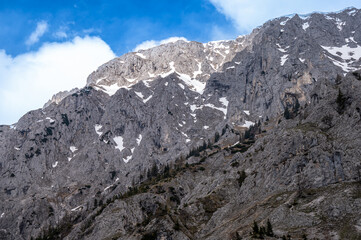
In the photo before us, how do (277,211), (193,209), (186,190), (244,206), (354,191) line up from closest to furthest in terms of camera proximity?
(354,191) < (277,211) < (244,206) < (193,209) < (186,190)

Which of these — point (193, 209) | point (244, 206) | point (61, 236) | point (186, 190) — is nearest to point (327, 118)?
point (244, 206)

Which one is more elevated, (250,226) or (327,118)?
(327,118)

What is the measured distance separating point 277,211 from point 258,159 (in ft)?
155

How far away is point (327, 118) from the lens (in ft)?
410

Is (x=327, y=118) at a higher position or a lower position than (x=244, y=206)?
higher

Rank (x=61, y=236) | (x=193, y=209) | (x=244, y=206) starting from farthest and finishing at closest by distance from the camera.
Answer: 1. (x=61, y=236)
2. (x=193, y=209)
3. (x=244, y=206)

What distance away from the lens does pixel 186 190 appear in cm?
15988

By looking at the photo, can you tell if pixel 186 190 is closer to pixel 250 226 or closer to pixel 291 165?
pixel 291 165

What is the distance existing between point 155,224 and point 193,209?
1559 centimetres

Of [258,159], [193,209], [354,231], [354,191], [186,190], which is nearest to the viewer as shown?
[354,231]

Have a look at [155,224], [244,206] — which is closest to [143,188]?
[155,224]

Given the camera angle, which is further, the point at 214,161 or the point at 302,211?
the point at 214,161

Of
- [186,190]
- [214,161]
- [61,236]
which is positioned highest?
[214,161]

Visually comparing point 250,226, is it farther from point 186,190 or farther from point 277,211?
point 186,190
